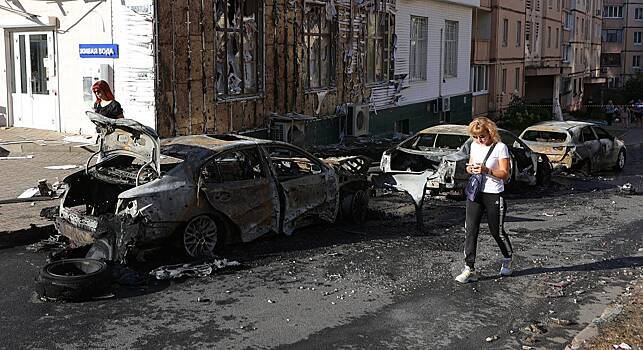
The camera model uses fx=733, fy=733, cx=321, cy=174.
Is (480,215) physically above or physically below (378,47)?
below

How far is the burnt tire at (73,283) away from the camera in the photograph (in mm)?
7086

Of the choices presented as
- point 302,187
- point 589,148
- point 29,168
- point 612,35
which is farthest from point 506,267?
point 612,35

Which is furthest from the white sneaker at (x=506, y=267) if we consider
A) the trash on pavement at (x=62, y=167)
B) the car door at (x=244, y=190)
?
the trash on pavement at (x=62, y=167)

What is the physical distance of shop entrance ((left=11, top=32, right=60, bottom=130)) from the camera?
51.4 ft

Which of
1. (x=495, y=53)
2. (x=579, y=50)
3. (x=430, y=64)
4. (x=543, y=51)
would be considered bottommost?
(x=430, y=64)

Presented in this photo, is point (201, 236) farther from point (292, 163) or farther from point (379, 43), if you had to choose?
point (379, 43)

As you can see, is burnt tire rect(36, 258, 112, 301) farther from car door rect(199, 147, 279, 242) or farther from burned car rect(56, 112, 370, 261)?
car door rect(199, 147, 279, 242)

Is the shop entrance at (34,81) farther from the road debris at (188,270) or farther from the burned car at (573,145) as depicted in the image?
the burned car at (573,145)

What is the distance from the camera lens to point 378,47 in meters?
23.2

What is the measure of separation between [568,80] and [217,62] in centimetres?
4731

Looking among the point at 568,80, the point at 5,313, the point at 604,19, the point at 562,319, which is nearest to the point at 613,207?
the point at 562,319

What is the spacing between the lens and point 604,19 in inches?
3113

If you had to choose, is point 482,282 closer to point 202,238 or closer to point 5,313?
point 202,238

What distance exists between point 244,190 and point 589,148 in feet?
37.8
